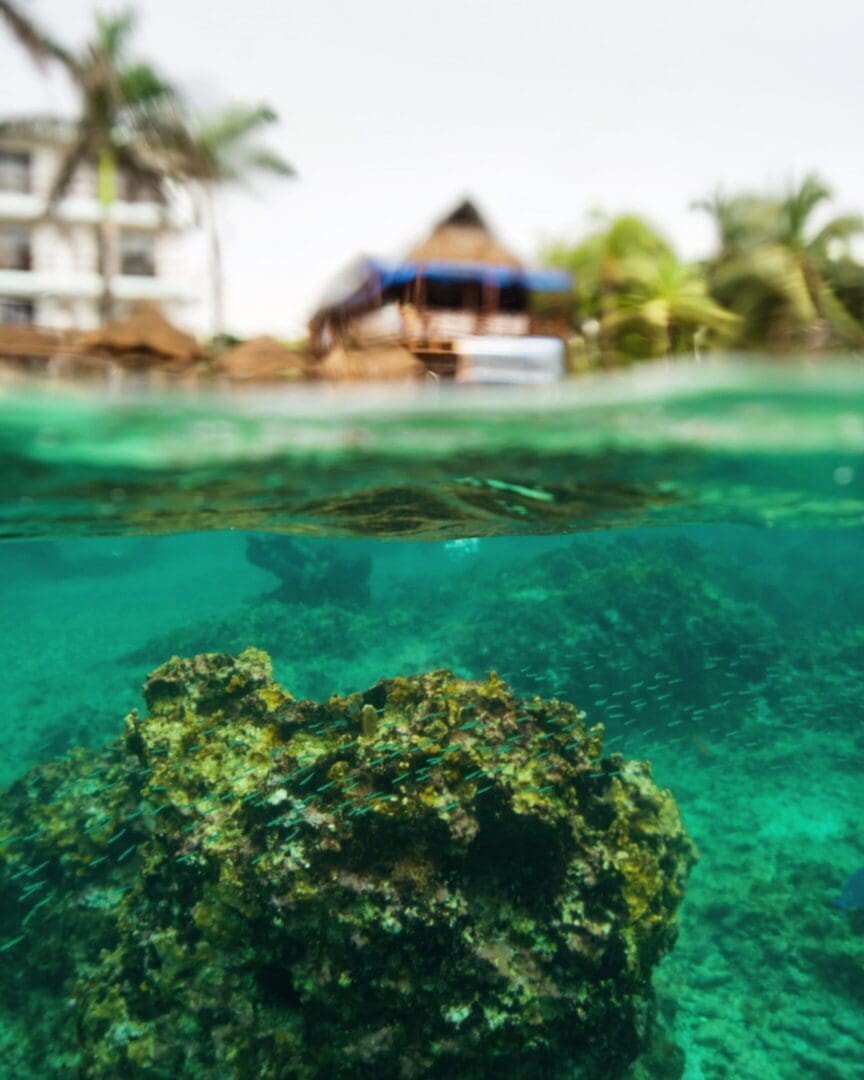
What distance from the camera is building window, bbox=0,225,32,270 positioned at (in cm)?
3155

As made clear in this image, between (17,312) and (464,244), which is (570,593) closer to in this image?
(464,244)

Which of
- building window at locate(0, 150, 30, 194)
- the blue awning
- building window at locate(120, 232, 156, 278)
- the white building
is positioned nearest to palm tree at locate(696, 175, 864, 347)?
the blue awning

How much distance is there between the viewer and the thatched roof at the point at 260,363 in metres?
9.23

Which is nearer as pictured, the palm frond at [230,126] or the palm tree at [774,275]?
the palm tree at [774,275]

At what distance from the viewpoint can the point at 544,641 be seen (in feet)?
64.1

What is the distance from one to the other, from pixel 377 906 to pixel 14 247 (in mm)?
32877

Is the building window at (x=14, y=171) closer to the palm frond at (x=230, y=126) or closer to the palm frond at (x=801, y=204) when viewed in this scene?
the palm frond at (x=230, y=126)

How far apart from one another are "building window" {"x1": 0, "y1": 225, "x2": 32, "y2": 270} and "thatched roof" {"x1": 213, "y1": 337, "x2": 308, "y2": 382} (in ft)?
91.7

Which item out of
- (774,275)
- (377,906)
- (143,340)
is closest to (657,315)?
(774,275)

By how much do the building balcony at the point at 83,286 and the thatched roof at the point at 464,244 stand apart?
20031mm

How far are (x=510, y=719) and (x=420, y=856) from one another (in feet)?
7.63

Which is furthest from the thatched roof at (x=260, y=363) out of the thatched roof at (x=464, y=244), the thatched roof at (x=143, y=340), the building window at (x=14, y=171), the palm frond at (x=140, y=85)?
the building window at (x=14, y=171)

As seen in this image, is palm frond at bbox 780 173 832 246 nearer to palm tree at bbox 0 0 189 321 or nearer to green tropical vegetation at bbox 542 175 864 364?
green tropical vegetation at bbox 542 175 864 364

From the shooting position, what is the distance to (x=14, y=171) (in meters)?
31.1
